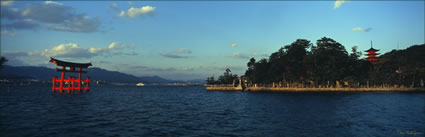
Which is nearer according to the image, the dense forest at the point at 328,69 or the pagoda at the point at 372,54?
the dense forest at the point at 328,69

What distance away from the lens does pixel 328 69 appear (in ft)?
300

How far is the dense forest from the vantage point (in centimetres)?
8644

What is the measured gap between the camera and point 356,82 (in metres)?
88.4

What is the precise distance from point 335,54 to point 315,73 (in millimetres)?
9955

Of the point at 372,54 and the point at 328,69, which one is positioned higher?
the point at 372,54

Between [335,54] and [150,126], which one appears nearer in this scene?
[150,126]

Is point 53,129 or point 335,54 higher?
point 335,54

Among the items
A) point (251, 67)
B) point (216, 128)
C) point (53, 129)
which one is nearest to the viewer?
point (53, 129)

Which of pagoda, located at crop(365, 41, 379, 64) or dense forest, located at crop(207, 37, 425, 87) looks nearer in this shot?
dense forest, located at crop(207, 37, 425, 87)

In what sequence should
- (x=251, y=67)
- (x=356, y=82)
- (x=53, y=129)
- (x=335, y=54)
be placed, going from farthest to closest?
(x=251, y=67)
(x=335, y=54)
(x=356, y=82)
(x=53, y=129)

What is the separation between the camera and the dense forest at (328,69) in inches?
3403

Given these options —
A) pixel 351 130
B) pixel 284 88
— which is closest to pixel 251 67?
pixel 284 88

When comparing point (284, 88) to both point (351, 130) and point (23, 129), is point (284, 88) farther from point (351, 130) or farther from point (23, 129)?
point (23, 129)

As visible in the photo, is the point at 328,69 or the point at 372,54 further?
the point at 372,54
